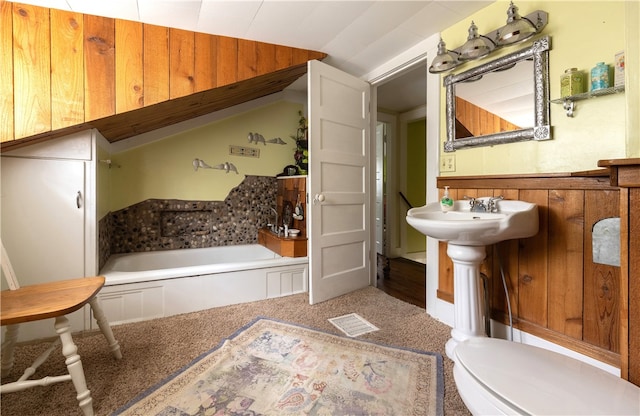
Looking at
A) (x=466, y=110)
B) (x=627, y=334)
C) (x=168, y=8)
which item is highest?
(x=168, y=8)

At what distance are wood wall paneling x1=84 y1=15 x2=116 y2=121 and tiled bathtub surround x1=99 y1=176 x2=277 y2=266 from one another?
3.31ft

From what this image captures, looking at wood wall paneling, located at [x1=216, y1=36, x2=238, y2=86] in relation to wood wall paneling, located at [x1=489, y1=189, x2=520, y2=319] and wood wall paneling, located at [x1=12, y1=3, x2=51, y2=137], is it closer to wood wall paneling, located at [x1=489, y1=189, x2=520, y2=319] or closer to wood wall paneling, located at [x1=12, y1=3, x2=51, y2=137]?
wood wall paneling, located at [x1=12, y1=3, x2=51, y2=137]

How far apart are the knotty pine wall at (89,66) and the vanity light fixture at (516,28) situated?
1.64 meters

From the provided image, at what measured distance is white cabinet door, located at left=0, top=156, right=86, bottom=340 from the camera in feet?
5.46

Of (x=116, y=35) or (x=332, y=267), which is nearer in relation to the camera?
(x=116, y=35)

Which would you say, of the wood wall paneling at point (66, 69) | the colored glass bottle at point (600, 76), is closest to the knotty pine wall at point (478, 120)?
the colored glass bottle at point (600, 76)

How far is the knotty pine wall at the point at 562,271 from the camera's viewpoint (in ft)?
4.22

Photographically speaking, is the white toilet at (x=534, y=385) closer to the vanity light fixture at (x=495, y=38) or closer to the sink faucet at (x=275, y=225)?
the vanity light fixture at (x=495, y=38)

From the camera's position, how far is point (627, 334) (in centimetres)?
81

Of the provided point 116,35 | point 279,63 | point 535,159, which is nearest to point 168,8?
point 116,35

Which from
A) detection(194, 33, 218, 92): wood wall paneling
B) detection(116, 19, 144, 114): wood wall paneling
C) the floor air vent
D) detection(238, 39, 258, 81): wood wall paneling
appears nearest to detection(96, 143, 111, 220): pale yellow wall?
detection(116, 19, 144, 114): wood wall paneling

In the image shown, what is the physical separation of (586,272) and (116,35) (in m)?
2.84

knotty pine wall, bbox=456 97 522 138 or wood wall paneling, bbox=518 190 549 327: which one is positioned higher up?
knotty pine wall, bbox=456 97 522 138

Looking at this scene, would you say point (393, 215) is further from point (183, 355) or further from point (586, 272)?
point (183, 355)
